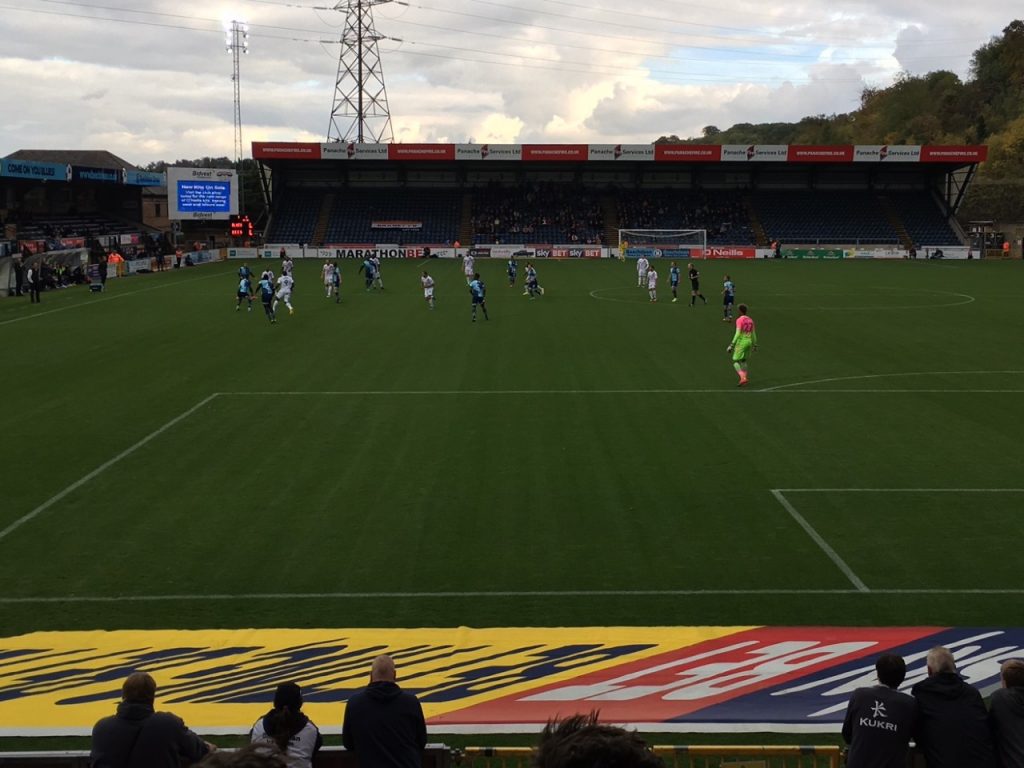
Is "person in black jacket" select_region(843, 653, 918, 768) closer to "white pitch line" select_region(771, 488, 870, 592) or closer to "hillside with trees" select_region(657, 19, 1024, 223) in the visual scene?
"white pitch line" select_region(771, 488, 870, 592)

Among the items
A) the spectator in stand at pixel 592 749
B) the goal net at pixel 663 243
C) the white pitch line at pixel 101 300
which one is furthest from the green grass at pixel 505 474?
the goal net at pixel 663 243

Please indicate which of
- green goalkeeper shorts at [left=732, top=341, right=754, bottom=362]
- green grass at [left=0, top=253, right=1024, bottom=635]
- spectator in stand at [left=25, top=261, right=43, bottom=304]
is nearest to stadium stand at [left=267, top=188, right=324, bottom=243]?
spectator in stand at [left=25, top=261, right=43, bottom=304]

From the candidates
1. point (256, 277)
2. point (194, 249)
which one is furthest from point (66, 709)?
point (194, 249)

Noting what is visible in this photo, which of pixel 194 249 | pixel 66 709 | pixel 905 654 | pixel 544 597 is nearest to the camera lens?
pixel 66 709

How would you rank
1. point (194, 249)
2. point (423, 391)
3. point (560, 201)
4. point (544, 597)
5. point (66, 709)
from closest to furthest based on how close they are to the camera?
point (66, 709) < point (544, 597) < point (423, 391) < point (194, 249) < point (560, 201)

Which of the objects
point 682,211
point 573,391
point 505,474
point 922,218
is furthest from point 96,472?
point 922,218

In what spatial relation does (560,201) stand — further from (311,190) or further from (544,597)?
(544,597)

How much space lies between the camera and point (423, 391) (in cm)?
2362

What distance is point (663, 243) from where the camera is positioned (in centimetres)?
8031

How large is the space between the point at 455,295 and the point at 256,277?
1672cm

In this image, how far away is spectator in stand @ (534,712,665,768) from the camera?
106 inches

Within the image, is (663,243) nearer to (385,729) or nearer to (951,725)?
(951,725)

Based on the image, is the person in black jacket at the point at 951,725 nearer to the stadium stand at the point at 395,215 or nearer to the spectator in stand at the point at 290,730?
the spectator in stand at the point at 290,730

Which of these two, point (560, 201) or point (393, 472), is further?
point (560, 201)
